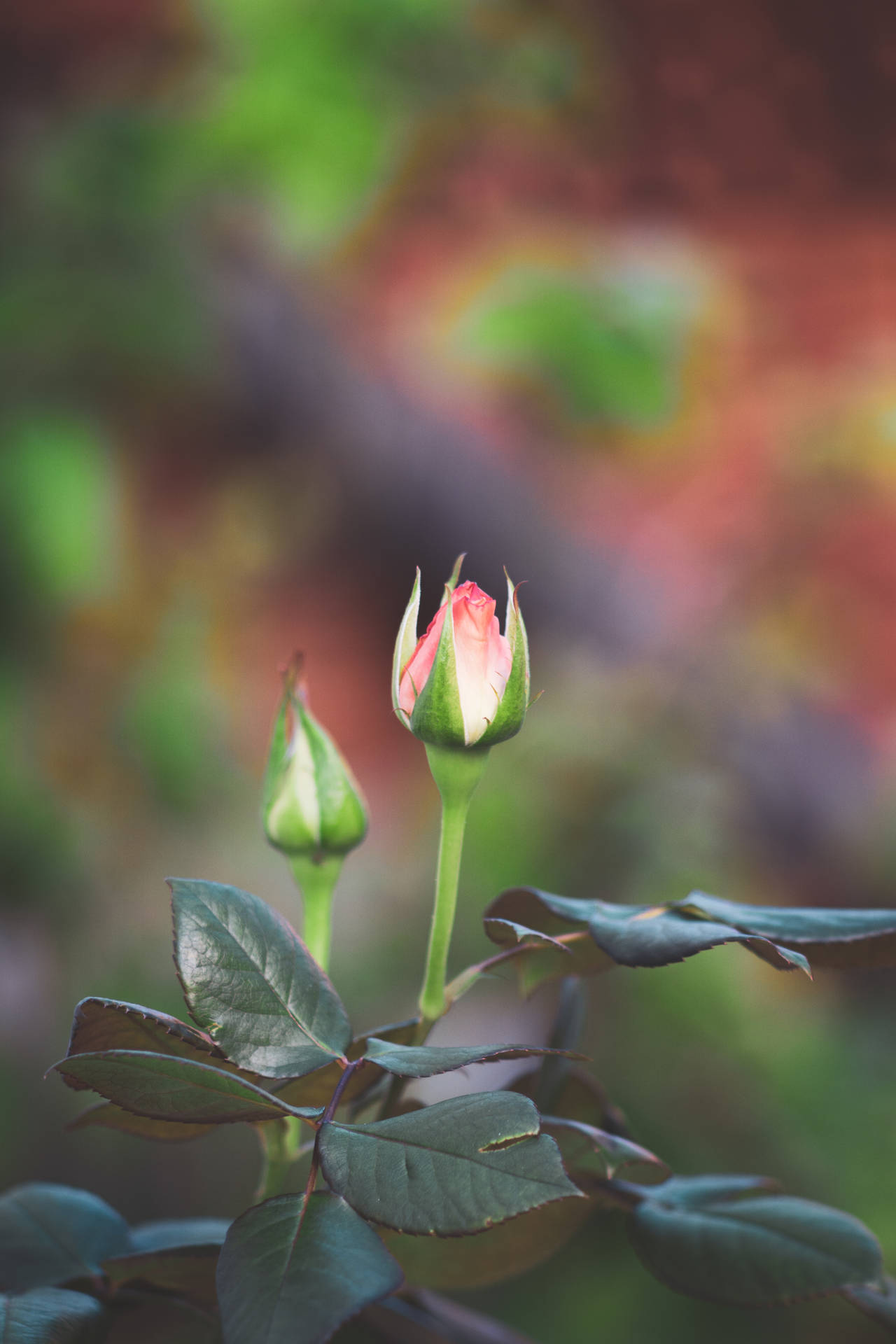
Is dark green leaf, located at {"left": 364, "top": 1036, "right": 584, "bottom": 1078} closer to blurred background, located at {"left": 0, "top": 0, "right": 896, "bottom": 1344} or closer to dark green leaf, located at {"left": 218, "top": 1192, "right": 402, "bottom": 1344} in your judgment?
dark green leaf, located at {"left": 218, "top": 1192, "right": 402, "bottom": 1344}

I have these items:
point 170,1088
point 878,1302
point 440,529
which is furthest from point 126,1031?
point 440,529

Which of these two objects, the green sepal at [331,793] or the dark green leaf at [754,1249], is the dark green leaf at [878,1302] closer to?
the dark green leaf at [754,1249]

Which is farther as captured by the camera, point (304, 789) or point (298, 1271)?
point (304, 789)

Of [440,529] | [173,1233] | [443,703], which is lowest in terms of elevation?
[173,1233]

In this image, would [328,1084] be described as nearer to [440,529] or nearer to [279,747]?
[279,747]

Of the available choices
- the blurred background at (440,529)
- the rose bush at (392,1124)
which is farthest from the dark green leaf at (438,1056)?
the blurred background at (440,529)

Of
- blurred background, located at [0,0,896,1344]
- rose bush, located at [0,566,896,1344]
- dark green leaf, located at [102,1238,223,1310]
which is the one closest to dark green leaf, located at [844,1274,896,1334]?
rose bush, located at [0,566,896,1344]
